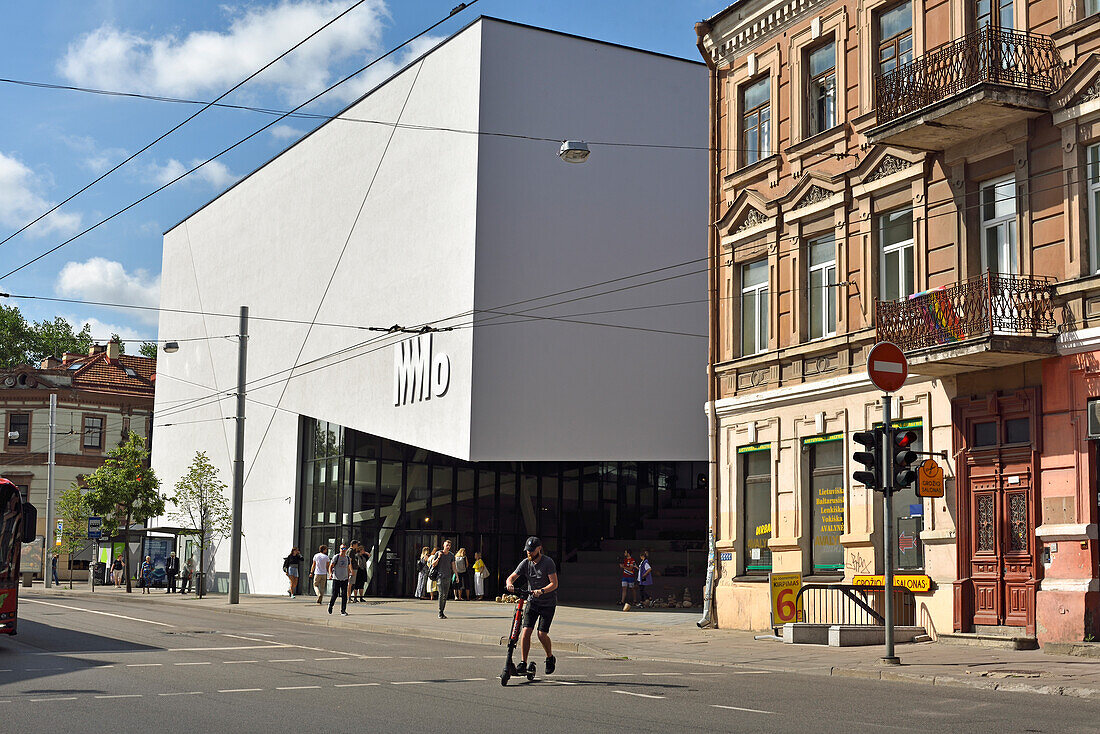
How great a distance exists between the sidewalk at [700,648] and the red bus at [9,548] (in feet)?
26.1

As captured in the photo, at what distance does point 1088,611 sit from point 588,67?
25.0m

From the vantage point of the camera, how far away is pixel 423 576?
40344mm

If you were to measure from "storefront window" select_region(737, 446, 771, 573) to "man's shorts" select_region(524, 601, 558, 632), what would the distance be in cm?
1044

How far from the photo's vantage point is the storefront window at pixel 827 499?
22828 millimetres

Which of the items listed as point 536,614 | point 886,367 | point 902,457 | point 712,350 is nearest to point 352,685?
point 536,614

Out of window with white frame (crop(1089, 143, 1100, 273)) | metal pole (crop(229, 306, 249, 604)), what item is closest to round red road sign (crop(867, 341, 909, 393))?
window with white frame (crop(1089, 143, 1100, 273))

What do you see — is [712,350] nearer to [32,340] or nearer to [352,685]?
[352,685]

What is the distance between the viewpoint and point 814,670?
16562 mm

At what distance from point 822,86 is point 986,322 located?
755 cm

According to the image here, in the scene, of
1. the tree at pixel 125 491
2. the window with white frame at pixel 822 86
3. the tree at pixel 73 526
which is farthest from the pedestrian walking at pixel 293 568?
the window with white frame at pixel 822 86

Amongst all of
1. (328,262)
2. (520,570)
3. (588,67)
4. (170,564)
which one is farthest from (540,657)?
(170,564)

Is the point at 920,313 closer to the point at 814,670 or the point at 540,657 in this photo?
the point at 814,670

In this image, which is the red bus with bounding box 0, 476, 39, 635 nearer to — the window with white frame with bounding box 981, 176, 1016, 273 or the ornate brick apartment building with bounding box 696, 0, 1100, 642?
the ornate brick apartment building with bounding box 696, 0, 1100, 642

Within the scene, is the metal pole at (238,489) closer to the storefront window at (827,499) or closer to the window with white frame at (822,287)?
the storefront window at (827,499)
